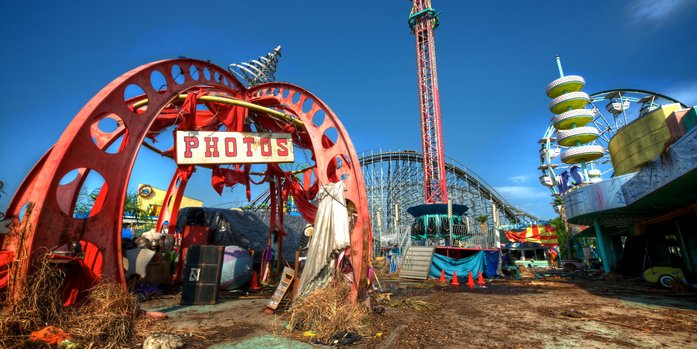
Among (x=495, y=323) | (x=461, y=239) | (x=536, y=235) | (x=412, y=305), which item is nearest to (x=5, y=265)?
(x=412, y=305)

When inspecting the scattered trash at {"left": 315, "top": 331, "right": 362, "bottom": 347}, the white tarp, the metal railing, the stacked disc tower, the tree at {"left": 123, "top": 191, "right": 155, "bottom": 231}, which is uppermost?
the stacked disc tower

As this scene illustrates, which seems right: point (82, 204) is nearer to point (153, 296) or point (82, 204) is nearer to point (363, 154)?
point (363, 154)

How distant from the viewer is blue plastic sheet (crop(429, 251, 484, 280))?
1505 centimetres

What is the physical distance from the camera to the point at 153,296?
799 cm

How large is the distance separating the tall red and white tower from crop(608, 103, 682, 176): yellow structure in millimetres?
12177

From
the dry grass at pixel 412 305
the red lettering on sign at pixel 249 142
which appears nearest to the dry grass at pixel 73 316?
the red lettering on sign at pixel 249 142

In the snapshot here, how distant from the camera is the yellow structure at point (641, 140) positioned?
12.2 meters

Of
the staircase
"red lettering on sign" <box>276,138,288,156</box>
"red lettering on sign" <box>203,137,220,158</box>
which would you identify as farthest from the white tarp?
the staircase

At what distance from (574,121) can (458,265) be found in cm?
1246

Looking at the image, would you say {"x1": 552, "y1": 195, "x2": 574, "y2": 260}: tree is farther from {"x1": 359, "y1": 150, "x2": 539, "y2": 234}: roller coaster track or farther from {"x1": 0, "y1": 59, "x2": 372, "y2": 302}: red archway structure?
{"x1": 0, "y1": 59, "x2": 372, "y2": 302}: red archway structure

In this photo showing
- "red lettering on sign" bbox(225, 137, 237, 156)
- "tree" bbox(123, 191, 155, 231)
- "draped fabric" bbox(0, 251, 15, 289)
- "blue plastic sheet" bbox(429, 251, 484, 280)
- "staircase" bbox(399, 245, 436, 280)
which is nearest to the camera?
"draped fabric" bbox(0, 251, 15, 289)

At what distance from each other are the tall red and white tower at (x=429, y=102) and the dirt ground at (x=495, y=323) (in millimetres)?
18113

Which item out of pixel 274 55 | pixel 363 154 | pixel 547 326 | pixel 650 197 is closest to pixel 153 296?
pixel 547 326

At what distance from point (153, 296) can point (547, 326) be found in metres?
8.62
